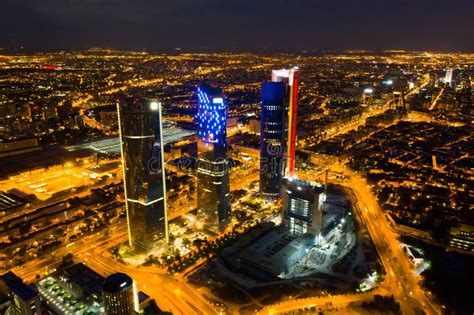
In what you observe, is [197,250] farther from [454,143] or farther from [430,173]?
[454,143]

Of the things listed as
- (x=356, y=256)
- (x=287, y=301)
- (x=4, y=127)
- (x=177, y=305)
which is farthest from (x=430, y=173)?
(x=4, y=127)

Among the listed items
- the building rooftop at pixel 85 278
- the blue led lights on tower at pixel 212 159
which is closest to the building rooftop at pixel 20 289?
the building rooftop at pixel 85 278

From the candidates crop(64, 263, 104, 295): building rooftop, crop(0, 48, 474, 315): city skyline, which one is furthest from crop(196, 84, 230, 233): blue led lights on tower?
crop(64, 263, 104, 295): building rooftop

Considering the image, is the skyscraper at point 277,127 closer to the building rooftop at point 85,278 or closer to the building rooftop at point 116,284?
the building rooftop at point 85,278

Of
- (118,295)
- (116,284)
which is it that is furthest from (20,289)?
(118,295)

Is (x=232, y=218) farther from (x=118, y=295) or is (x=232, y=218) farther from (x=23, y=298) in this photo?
(x=23, y=298)

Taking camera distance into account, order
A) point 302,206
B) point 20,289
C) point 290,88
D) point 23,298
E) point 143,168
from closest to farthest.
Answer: point 23,298, point 20,289, point 143,168, point 302,206, point 290,88

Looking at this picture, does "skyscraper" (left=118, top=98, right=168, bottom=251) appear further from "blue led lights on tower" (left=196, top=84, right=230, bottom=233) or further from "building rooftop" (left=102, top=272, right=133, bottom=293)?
"building rooftop" (left=102, top=272, right=133, bottom=293)
